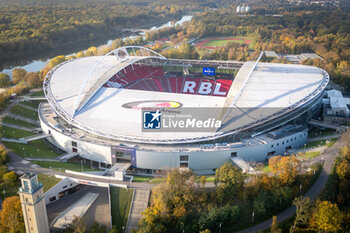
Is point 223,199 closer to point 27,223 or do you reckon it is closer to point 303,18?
point 27,223

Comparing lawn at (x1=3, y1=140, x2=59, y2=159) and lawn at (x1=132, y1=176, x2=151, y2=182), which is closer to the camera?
lawn at (x1=132, y1=176, x2=151, y2=182)

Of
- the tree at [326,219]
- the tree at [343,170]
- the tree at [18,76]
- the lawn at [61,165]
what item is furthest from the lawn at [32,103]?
the tree at [343,170]

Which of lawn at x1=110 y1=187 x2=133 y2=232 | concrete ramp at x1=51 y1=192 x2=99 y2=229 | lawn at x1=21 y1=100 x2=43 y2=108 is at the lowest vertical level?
concrete ramp at x1=51 y1=192 x2=99 y2=229

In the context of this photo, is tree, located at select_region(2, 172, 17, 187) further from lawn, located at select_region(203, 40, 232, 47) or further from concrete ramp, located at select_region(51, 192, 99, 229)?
lawn, located at select_region(203, 40, 232, 47)

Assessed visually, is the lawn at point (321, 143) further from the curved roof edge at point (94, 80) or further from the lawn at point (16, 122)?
the lawn at point (16, 122)

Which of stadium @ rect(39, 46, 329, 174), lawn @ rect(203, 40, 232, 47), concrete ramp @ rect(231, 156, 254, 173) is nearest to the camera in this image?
concrete ramp @ rect(231, 156, 254, 173)

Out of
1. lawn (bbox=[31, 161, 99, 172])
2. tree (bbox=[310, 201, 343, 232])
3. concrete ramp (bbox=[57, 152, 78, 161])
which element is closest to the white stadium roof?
concrete ramp (bbox=[57, 152, 78, 161])

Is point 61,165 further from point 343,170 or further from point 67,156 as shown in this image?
point 343,170
